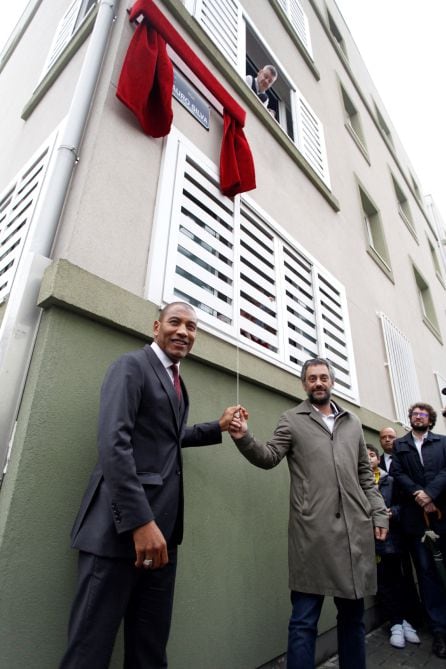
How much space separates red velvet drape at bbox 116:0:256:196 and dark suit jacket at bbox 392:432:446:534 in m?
2.97

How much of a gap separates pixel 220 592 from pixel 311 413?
49.7 inches

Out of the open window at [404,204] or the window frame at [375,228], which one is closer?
the window frame at [375,228]

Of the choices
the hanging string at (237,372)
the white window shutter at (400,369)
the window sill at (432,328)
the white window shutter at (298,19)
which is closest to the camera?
the hanging string at (237,372)

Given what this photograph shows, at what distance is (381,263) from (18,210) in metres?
6.32

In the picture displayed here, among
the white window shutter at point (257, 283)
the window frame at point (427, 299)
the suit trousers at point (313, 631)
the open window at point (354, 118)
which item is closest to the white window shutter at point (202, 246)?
the white window shutter at point (257, 283)

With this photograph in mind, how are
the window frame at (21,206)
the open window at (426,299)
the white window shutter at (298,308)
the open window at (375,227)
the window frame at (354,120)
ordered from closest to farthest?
the window frame at (21,206) < the white window shutter at (298,308) < the open window at (375,227) < the window frame at (354,120) < the open window at (426,299)

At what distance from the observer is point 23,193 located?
127 inches

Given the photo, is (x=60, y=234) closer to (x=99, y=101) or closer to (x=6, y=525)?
(x=99, y=101)

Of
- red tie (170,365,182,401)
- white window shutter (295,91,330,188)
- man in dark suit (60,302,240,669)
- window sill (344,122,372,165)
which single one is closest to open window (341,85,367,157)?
window sill (344,122,372,165)

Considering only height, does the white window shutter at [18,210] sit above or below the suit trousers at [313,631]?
above

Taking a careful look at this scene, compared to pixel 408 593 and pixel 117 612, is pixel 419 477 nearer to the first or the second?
pixel 408 593

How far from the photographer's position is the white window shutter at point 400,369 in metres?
6.27

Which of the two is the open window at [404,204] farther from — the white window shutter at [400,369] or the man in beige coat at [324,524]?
the man in beige coat at [324,524]

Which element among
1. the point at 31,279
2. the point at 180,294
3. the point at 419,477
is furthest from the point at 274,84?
the point at 419,477
